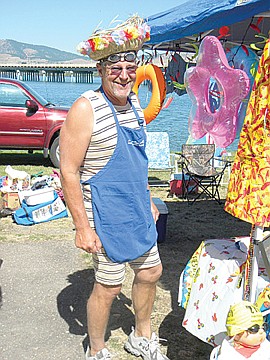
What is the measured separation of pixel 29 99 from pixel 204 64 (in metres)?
6.64

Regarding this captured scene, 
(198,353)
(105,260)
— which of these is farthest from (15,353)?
(198,353)

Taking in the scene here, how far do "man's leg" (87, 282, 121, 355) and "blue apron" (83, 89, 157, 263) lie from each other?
8.5 inches

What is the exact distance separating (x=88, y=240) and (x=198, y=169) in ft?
15.5

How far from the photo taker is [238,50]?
143 inches

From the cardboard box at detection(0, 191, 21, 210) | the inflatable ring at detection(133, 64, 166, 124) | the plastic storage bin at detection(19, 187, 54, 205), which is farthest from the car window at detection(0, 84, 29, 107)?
the inflatable ring at detection(133, 64, 166, 124)

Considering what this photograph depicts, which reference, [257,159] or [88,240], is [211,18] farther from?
[88,240]

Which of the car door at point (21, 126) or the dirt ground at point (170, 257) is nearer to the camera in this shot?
the dirt ground at point (170, 257)

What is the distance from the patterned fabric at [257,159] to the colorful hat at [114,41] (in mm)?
678

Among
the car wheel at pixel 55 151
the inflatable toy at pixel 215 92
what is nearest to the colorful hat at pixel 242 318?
the inflatable toy at pixel 215 92

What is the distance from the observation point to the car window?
968 cm

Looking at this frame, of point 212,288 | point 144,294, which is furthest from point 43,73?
point 212,288

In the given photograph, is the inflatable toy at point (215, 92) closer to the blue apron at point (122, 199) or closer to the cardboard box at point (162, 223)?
the blue apron at point (122, 199)

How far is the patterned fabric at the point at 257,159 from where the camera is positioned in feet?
7.86

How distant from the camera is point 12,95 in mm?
9742
